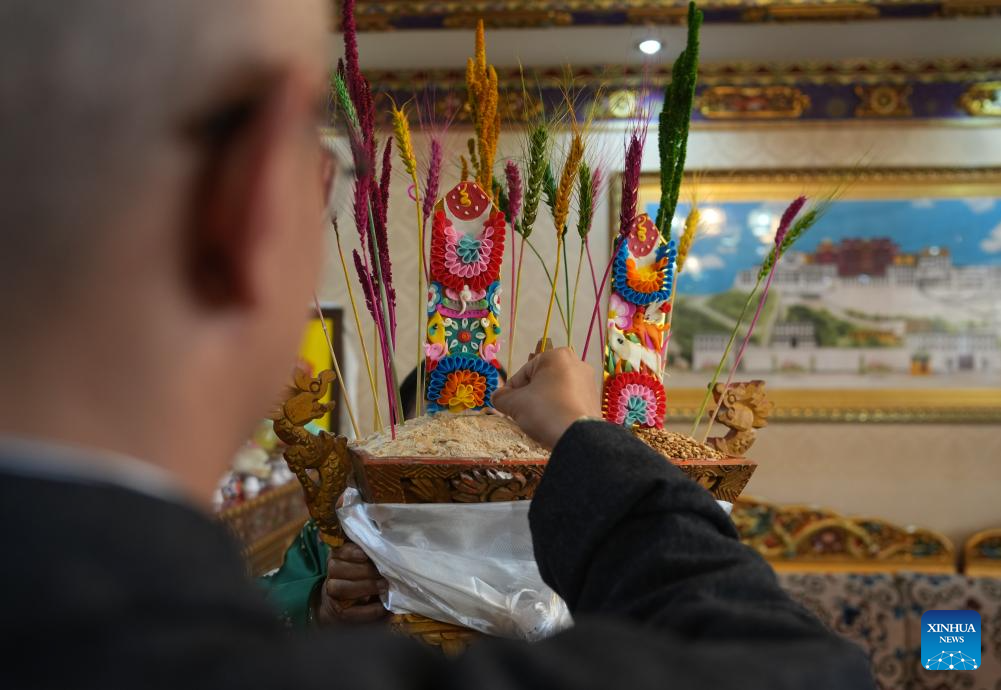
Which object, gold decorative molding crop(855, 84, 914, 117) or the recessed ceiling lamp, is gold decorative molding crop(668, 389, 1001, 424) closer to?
gold decorative molding crop(855, 84, 914, 117)

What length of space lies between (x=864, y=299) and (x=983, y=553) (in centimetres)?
111

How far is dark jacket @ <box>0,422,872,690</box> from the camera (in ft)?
0.80

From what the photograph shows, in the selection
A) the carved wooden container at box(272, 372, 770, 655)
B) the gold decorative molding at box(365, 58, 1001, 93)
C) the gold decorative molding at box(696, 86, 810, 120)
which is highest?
the gold decorative molding at box(365, 58, 1001, 93)

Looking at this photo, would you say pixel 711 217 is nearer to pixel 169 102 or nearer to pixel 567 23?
pixel 567 23

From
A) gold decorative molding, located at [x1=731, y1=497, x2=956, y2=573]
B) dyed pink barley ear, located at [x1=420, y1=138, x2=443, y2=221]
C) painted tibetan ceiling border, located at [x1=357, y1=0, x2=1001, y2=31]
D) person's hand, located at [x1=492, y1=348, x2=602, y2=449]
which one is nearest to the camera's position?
person's hand, located at [x1=492, y1=348, x2=602, y2=449]

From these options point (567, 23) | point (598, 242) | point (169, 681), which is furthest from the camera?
point (598, 242)

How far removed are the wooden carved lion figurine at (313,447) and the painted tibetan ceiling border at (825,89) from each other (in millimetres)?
2697

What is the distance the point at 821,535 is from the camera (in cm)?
325

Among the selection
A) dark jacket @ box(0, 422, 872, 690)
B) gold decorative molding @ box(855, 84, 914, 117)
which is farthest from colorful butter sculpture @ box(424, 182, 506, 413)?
gold decorative molding @ box(855, 84, 914, 117)

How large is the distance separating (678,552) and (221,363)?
278 millimetres

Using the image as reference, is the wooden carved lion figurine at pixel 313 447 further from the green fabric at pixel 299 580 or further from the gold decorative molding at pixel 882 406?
the gold decorative molding at pixel 882 406

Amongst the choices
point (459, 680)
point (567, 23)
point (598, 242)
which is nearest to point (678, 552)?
point (459, 680)

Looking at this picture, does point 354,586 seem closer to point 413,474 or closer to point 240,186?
point 413,474

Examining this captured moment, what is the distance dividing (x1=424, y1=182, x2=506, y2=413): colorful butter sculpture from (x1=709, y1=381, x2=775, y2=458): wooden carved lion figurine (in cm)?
26
